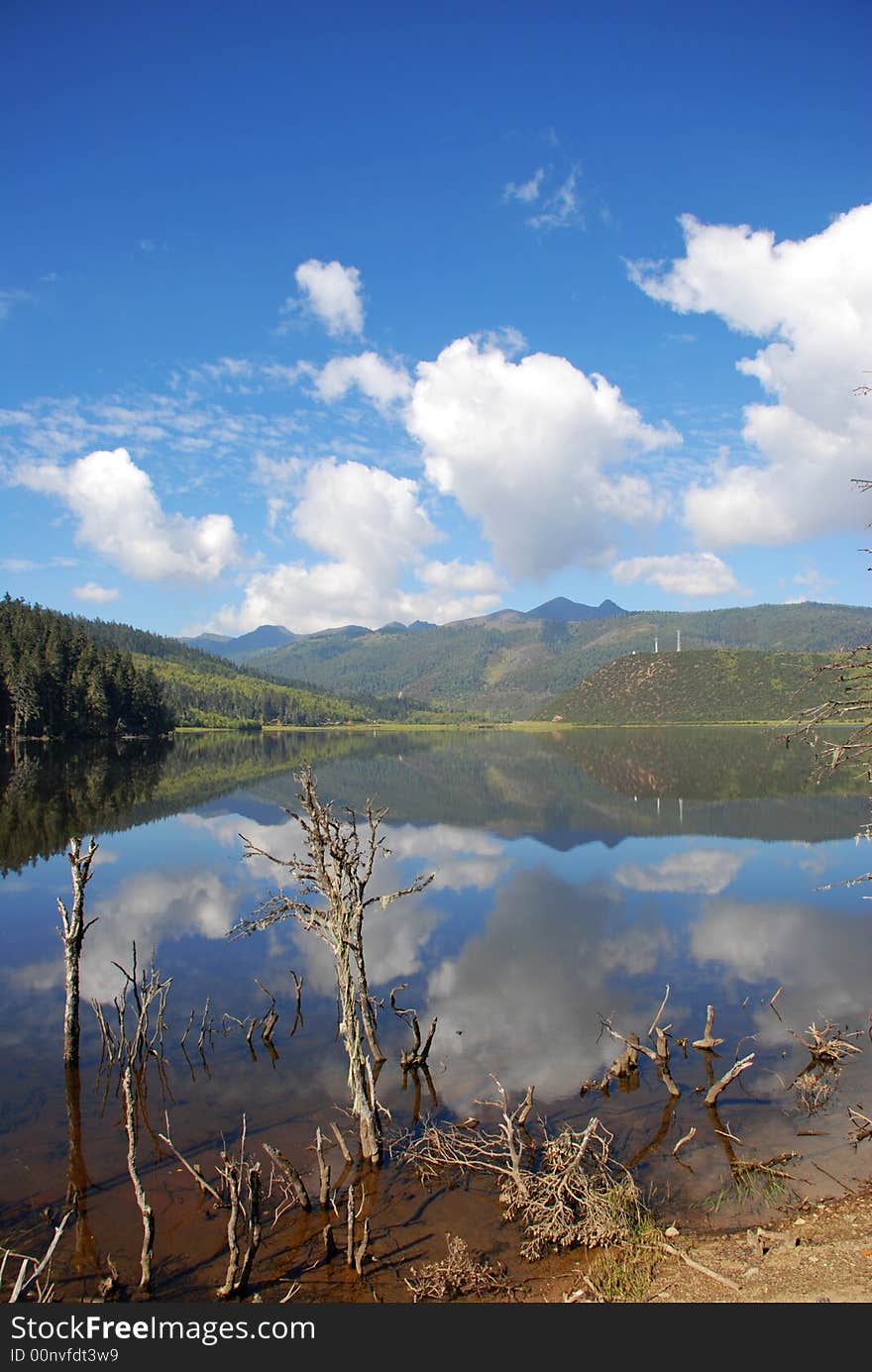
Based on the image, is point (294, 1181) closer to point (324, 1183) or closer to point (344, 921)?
point (324, 1183)

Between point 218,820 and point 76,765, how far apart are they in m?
42.5

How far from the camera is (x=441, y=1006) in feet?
83.9

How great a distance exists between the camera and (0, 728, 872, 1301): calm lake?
1420 centimetres

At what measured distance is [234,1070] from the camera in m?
21.0

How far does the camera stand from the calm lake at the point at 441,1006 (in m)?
14.2

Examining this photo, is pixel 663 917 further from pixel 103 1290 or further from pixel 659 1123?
pixel 103 1290

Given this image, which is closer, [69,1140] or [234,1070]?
[69,1140]

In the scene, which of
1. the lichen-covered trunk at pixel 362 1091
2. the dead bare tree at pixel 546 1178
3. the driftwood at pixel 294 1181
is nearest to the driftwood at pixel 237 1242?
the driftwood at pixel 294 1181

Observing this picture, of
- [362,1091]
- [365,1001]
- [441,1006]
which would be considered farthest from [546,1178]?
[441,1006]

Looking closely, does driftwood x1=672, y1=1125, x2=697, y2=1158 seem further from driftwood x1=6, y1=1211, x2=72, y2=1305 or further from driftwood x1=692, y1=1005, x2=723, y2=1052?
driftwood x1=6, y1=1211, x2=72, y2=1305

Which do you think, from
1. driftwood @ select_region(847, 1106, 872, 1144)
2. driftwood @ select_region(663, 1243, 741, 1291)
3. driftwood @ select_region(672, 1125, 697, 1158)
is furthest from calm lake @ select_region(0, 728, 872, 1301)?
driftwood @ select_region(663, 1243, 741, 1291)

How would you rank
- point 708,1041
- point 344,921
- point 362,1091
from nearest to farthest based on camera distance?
point 362,1091, point 344,921, point 708,1041

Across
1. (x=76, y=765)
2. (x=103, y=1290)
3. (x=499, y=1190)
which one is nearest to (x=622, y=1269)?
(x=499, y=1190)

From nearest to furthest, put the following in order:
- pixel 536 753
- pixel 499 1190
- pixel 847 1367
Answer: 1. pixel 847 1367
2. pixel 499 1190
3. pixel 536 753
